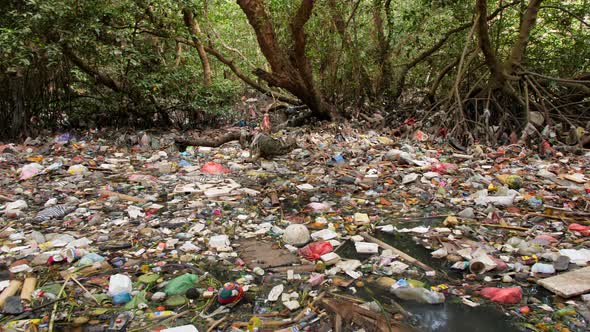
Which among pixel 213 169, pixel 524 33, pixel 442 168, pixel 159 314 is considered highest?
pixel 524 33

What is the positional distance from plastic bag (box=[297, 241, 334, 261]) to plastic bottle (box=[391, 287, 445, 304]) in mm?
512

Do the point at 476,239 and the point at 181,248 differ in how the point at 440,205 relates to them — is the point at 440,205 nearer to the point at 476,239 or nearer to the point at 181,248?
the point at 476,239

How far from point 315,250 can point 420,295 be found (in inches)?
26.3

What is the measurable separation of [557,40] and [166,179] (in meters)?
6.06

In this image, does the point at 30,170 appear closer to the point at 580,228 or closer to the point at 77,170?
the point at 77,170

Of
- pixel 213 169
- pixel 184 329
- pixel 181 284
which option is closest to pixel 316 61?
pixel 213 169

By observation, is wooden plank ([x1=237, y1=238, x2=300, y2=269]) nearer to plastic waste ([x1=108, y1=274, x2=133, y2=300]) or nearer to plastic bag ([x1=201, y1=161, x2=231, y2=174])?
plastic waste ([x1=108, y1=274, x2=133, y2=300])

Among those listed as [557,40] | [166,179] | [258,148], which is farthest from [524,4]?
[166,179]

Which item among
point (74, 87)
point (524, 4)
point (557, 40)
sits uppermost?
point (524, 4)

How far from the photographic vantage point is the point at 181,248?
2.46 meters

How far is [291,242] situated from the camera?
8.25 feet

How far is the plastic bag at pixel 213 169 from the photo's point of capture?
4176mm

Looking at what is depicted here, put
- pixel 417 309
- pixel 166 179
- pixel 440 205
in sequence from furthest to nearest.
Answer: pixel 166 179 < pixel 440 205 < pixel 417 309

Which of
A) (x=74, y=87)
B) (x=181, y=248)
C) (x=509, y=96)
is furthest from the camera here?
(x=74, y=87)
